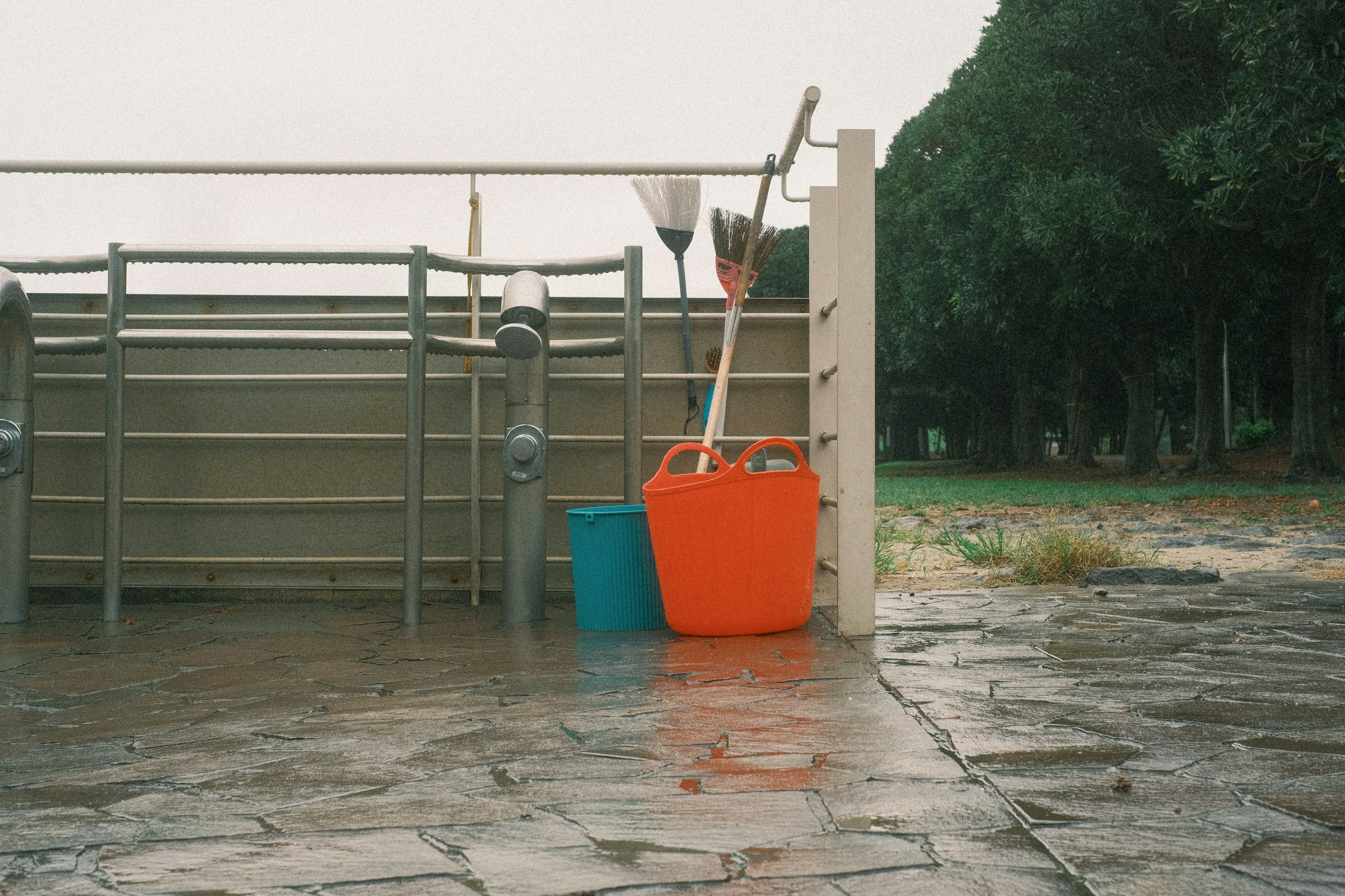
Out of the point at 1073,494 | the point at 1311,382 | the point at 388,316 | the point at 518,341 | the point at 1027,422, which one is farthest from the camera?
the point at 1027,422

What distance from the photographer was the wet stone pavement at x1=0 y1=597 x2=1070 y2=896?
1.86 metres

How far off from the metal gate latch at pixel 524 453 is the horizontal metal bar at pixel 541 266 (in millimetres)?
828

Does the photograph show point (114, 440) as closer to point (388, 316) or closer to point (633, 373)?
point (388, 316)

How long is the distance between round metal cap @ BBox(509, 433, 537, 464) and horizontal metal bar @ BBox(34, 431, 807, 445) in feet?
1.92


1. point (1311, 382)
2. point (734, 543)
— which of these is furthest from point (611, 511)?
point (1311, 382)

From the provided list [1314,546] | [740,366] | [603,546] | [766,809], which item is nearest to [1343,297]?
[1314,546]

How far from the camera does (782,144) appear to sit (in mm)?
5598

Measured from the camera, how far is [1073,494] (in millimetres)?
17359

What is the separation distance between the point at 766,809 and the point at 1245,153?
42.2 ft

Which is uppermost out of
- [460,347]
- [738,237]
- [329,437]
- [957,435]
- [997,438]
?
[957,435]

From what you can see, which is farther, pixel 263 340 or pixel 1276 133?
pixel 1276 133

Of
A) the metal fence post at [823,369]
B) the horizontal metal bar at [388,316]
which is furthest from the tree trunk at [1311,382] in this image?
the horizontal metal bar at [388,316]

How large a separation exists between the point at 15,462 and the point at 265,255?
142 centimetres

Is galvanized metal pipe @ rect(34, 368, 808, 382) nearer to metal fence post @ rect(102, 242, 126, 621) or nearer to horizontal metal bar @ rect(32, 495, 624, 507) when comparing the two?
metal fence post @ rect(102, 242, 126, 621)
